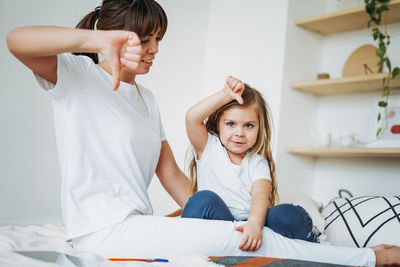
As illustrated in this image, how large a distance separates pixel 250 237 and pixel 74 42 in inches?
25.2

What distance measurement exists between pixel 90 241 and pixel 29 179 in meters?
1.25

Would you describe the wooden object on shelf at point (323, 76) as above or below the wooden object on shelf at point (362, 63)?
below

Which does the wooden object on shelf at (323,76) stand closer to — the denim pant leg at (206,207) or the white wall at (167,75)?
the white wall at (167,75)

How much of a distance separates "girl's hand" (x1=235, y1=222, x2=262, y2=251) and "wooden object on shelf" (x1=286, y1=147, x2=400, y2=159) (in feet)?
4.32

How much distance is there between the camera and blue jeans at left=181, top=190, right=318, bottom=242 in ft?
3.98

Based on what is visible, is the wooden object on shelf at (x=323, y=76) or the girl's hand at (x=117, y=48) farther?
the wooden object on shelf at (x=323, y=76)

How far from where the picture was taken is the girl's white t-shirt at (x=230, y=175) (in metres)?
1.46

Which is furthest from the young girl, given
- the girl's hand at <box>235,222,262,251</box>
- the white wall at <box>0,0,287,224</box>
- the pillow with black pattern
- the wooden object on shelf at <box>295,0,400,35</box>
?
the wooden object on shelf at <box>295,0,400,35</box>

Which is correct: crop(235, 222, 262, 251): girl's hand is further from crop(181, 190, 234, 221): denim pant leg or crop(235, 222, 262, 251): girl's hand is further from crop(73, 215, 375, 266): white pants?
crop(181, 190, 234, 221): denim pant leg

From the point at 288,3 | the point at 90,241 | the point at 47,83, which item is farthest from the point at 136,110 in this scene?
the point at 288,3

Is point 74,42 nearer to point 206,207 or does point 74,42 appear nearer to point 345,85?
point 206,207

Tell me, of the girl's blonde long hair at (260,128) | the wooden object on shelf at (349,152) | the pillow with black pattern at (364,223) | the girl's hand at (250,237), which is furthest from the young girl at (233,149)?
the wooden object on shelf at (349,152)

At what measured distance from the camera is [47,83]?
1062 millimetres

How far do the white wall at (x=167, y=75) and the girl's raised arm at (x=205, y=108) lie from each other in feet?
3.48
